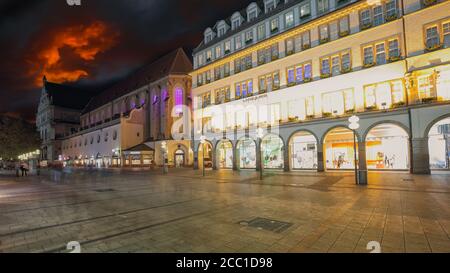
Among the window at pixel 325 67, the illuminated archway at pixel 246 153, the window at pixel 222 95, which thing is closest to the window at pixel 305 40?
the window at pixel 325 67

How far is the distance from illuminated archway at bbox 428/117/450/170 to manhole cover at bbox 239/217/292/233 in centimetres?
2103

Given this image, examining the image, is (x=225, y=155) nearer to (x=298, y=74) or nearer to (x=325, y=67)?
(x=298, y=74)

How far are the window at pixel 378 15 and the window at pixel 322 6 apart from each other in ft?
16.2

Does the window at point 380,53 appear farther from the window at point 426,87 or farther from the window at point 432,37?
the window at point 426,87

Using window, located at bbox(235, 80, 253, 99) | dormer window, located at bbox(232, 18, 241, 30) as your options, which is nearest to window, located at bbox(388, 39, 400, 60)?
window, located at bbox(235, 80, 253, 99)

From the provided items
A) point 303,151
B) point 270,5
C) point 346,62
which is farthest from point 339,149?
point 270,5

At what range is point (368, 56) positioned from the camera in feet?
77.6

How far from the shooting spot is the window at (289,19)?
2927 cm

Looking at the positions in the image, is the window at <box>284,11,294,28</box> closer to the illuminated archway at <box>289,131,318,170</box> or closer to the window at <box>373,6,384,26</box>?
the window at <box>373,6,384,26</box>

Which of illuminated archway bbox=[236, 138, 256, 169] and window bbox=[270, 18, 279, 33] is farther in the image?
illuminated archway bbox=[236, 138, 256, 169]

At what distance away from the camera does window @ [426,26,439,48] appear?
20.2 meters

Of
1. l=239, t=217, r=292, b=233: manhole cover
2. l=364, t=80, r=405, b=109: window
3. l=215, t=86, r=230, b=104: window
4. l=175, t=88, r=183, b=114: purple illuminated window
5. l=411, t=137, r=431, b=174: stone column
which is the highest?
l=175, t=88, r=183, b=114: purple illuminated window

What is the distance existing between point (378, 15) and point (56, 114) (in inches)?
4157
